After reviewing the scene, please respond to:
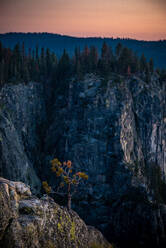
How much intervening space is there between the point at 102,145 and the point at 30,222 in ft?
212

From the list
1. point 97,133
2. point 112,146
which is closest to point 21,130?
point 97,133

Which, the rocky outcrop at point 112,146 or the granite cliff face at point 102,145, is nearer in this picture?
the granite cliff face at point 102,145

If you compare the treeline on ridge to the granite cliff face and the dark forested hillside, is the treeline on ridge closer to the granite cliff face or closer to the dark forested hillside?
the dark forested hillside

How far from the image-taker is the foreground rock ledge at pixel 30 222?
17.5 metres

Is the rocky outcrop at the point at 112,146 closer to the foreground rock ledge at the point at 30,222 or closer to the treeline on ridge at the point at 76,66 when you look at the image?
the treeline on ridge at the point at 76,66

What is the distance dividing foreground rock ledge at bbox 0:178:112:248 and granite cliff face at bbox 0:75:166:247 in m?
45.0

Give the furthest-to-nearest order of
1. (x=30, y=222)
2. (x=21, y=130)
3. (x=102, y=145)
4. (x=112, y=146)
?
(x=102, y=145), (x=112, y=146), (x=21, y=130), (x=30, y=222)

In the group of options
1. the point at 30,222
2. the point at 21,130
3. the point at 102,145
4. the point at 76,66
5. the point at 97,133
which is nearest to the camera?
the point at 30,222

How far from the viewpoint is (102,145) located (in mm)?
83062

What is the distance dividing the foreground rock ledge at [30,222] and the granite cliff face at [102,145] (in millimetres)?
45044

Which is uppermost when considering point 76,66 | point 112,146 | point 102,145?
point 76,66

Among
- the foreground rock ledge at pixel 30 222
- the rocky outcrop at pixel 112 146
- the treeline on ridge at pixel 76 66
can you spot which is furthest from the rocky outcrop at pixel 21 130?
the foreground rock ledge at pixel 30 222

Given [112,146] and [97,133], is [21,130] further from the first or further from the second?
[112,146]

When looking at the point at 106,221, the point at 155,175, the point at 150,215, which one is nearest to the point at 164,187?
the point at 155,175
